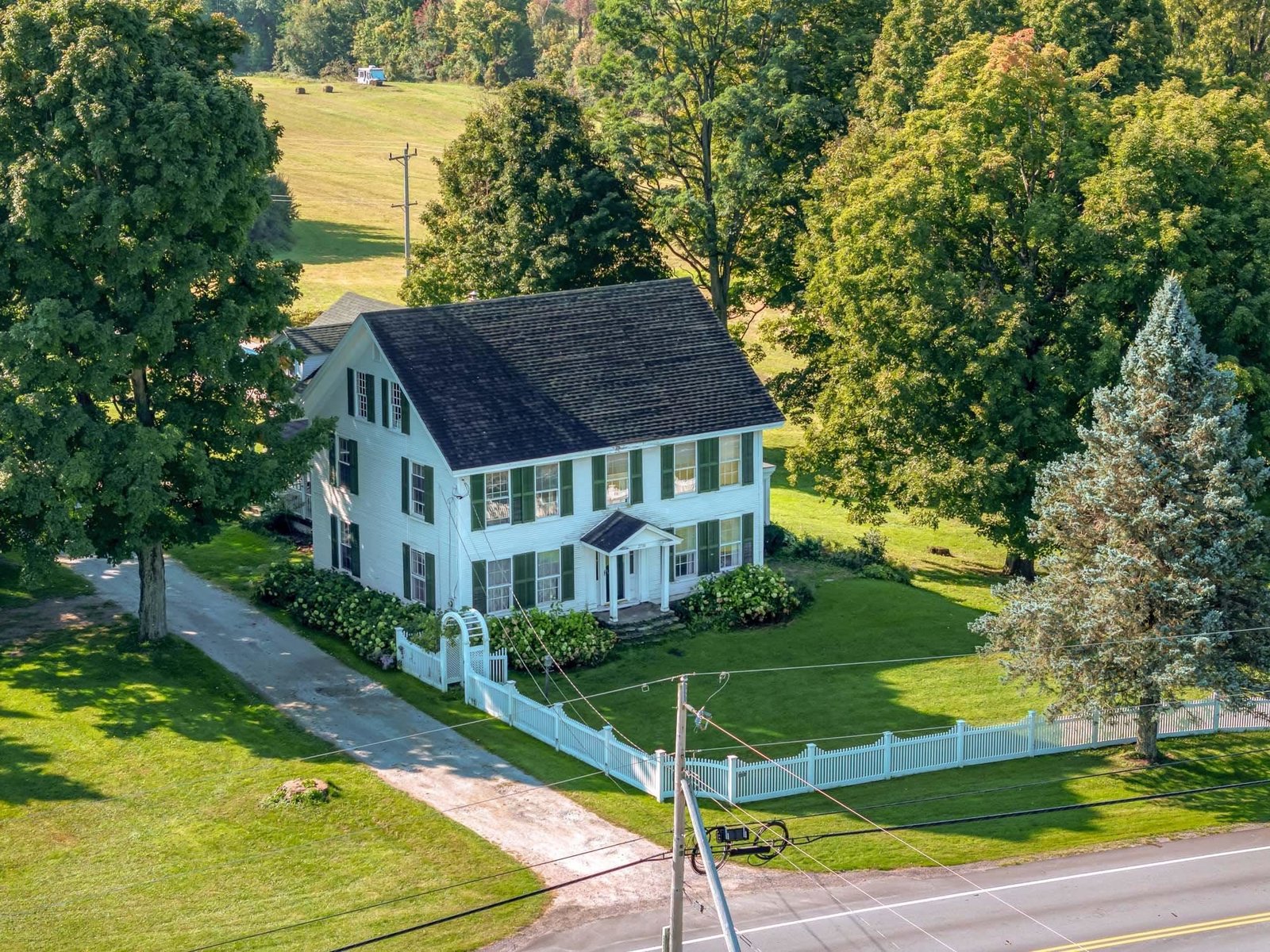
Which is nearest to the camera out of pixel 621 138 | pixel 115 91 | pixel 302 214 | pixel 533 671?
pixel 115 91

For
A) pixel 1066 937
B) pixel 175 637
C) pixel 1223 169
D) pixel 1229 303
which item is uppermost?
pixel 1223 169

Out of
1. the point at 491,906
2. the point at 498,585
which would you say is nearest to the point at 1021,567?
the point at 498,585

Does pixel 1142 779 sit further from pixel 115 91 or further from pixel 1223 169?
pixel 115 91

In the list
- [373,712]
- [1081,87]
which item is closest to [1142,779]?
[373,712]

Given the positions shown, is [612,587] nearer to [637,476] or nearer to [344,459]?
[637,476]

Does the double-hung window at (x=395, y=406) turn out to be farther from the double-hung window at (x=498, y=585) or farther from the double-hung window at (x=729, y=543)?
the double-hung window at (x=729, y=543)

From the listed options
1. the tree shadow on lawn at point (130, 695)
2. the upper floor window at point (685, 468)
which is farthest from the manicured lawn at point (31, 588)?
the upper floor window at point (685, 468)
